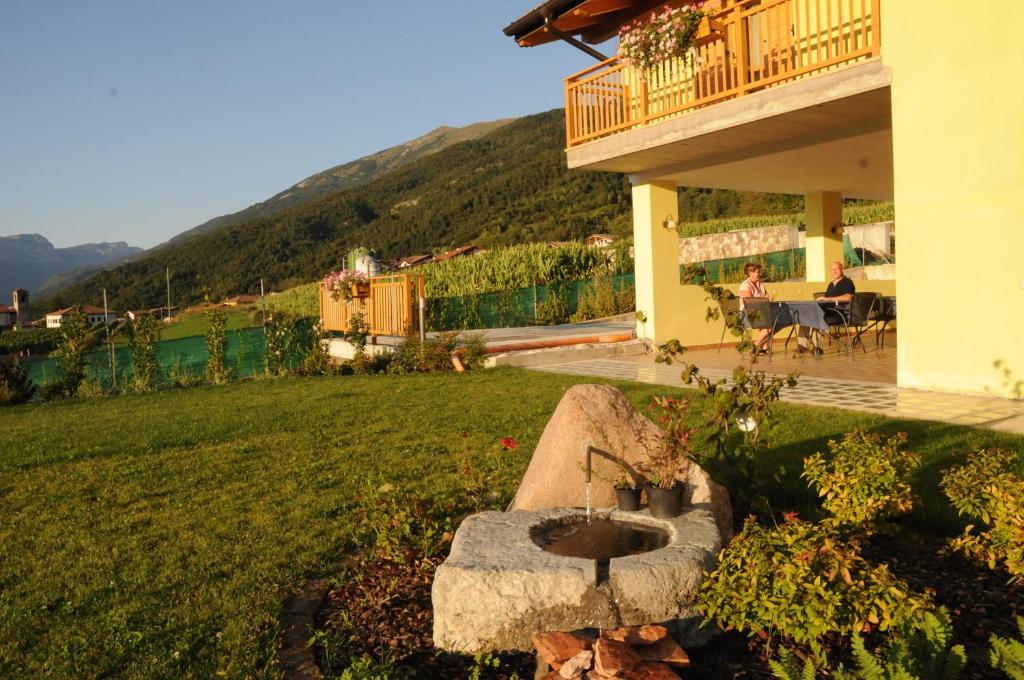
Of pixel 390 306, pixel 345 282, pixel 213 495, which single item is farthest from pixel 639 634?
pixel 345 282

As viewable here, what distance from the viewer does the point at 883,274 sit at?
2064cm

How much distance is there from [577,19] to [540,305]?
27.7 feet

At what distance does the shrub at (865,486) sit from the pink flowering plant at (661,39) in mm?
8240

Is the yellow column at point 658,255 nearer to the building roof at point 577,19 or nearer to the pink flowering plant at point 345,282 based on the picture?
the building roof at point 577,19

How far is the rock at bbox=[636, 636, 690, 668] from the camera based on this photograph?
2.71 m

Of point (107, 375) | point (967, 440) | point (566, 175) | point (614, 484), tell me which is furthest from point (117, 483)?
point (566, 175)

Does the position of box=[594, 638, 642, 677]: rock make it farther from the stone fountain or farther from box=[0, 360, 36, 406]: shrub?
box=[0, 360, 36, 406]: shrub

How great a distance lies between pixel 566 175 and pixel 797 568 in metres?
74.1

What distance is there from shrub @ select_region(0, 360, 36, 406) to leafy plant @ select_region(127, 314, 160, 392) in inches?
55.6

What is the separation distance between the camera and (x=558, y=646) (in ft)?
8.93

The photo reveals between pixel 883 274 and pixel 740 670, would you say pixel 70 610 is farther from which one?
pixel 883 274

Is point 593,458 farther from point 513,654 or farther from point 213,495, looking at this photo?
point 213,495

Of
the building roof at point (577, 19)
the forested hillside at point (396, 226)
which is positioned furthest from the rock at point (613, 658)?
the forested hillside at point (396, 226)

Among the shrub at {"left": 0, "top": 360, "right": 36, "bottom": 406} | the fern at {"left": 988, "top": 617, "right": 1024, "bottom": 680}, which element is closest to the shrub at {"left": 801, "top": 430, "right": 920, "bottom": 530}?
the fern at {"left": 988, "top": 617, "right": 1024, "bottom": 680}
